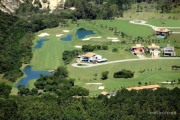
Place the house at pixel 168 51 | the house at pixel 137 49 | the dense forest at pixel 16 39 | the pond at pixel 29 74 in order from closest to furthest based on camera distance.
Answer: the pond at pixel 29 74 < the dense forest at pixel 16 39 < the house at pixel 168 51 < the house at pixel 137 49

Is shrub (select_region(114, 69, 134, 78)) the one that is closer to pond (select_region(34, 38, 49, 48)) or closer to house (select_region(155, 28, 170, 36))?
pond (select_region(34, 38, 49, 48))

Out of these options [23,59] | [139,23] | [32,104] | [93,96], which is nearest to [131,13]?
[139,23]

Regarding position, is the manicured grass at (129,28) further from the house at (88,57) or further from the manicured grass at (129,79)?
the manicured grass at (129,79)

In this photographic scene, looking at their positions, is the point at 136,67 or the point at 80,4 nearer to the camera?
the point at 136,67

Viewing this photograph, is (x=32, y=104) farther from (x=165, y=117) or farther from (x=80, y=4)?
(x=80, y=4)

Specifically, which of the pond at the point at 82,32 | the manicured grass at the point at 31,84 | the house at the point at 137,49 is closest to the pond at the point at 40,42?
the pond at the point at 82,32

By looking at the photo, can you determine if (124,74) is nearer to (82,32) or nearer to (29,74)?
(29,74)
